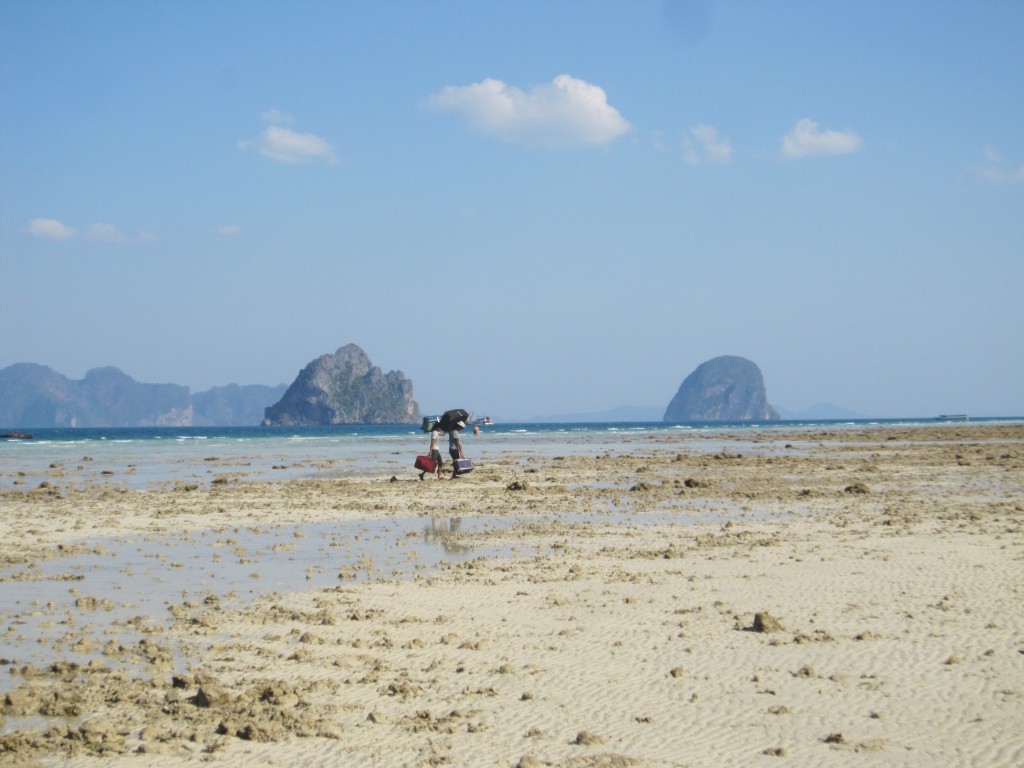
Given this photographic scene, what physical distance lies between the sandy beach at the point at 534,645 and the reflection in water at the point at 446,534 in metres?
0.12

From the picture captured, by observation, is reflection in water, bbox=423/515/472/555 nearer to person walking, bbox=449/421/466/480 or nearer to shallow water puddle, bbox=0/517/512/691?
shallow water puddle, bbox=0/517/512/691

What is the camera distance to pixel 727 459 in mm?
36688

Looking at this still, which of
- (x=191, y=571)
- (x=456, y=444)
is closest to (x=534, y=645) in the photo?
(x=191, y=571)

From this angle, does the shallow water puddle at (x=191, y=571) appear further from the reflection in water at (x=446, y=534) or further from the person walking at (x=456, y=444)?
the person walking at (x=456, y=444)

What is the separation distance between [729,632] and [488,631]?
89.3 inches

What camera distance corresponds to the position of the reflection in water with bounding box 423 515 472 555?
14078 mm

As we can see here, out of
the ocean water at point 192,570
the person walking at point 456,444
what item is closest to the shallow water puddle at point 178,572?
the ocean water at point 192,570

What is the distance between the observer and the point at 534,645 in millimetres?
8383

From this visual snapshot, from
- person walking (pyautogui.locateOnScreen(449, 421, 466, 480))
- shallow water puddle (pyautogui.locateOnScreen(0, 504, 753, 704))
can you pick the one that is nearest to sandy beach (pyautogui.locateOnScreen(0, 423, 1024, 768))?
shallow water puddle (pyautogui.locateOnScreen(0, 504, 753, 704))

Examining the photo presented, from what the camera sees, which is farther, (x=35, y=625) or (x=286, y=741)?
(x=35, y=625)

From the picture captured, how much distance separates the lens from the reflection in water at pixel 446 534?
1408 cm

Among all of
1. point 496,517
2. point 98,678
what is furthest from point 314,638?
point 496,517

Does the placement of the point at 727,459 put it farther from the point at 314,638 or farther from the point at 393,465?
the point at 314,638

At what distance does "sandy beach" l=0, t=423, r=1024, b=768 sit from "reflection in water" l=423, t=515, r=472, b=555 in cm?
12
